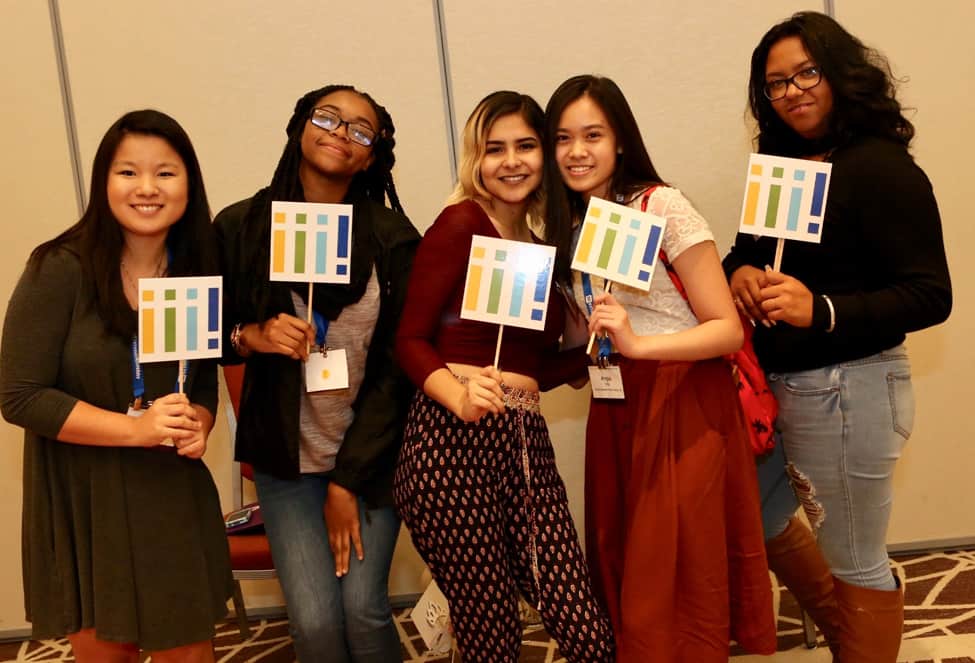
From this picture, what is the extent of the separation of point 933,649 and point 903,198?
1540 millimetres

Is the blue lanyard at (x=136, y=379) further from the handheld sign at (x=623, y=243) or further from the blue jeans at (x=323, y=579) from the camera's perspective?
the handheld sign at (x=623, y=243)

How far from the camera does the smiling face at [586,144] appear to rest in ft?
6.50

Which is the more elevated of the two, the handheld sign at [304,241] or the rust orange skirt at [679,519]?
the handheld sign at [304,241]

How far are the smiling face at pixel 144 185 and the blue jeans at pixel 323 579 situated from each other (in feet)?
2.44

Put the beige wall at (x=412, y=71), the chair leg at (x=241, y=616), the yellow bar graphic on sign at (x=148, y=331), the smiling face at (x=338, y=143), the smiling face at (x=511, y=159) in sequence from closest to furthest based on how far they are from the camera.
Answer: the yellow bar graphic on sign at (x=148, y=331) → the smiling face at (x=511, y=159) → the smiling face at (x=338, y=143) → the chair leg at (x=241, y=616) → the beige wall at (x=412, y=71)

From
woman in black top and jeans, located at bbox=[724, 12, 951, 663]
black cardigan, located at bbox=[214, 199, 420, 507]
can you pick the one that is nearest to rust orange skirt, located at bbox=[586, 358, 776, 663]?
woman in black top and jeans, located at bbox=[724, 12, 951, 663]

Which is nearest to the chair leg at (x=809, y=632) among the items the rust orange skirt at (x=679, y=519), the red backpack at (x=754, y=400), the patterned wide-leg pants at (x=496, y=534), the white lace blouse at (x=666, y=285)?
the rust orange skirt at (x=679, y=519)

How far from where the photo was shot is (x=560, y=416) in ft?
11.1

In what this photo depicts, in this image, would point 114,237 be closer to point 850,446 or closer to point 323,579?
point 323,579

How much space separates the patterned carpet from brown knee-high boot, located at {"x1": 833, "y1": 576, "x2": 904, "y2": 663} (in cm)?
55

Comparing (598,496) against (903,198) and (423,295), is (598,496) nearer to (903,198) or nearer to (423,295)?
(423,295)

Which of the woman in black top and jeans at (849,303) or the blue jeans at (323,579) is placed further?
the blue jeans at (323,579)

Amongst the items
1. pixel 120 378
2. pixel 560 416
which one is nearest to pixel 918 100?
pixel 560 416

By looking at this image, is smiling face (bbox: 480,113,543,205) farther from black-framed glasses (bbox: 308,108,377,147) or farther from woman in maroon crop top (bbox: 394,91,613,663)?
black-framed glasses (bbox: 308,108,377,147)
